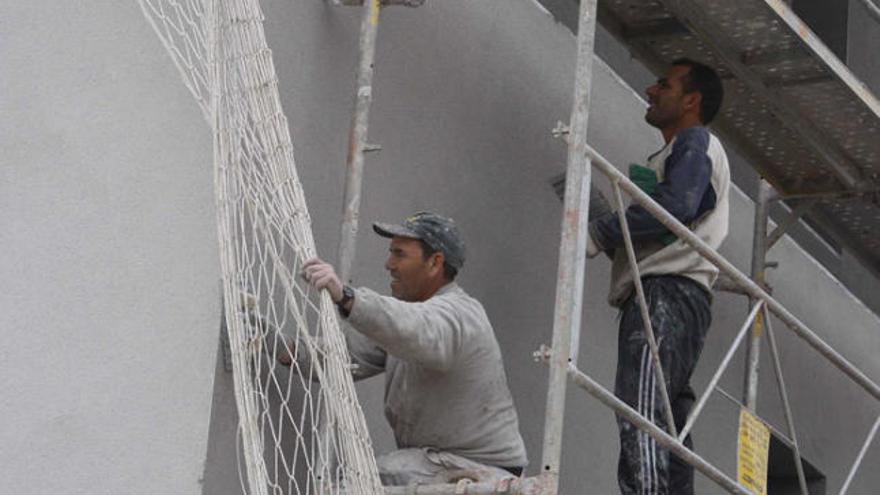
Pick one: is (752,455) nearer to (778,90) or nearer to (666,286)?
(666,286)

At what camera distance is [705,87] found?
1055 cm

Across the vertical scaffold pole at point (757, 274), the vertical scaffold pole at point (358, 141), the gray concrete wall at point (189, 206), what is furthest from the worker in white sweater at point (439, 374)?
the vertical scaffold pole at point (757, 274)

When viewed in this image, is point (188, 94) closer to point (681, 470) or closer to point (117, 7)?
point (117, 7)

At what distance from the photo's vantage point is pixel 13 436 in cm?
860

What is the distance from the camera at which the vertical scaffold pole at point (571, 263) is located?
8672 millimetres

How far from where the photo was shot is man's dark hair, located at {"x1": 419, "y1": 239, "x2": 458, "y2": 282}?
30.6 feet

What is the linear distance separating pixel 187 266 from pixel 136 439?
0.68 metres

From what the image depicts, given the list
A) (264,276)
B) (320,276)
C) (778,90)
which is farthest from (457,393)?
(778,90)

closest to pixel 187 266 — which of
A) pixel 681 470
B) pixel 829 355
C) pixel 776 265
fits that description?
pixel 681 470

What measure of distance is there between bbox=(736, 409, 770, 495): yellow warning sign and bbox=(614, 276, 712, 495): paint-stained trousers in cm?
24

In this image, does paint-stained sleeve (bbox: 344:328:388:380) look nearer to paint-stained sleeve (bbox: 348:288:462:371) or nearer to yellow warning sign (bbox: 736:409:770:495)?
paint-stained sleeve (bbox: 348:288:462:371)

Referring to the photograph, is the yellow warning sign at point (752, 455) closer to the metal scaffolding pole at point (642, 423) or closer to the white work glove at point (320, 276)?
the metal scaffolding pole at point (642, 423)

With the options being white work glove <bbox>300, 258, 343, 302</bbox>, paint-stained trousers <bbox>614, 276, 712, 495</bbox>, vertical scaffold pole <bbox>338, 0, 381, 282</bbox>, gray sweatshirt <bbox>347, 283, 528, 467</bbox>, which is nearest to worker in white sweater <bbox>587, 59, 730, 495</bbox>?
paint-stained trousers <bbox>614, 276, 712, 495</bbox>

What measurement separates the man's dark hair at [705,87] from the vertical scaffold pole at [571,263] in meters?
1.37
